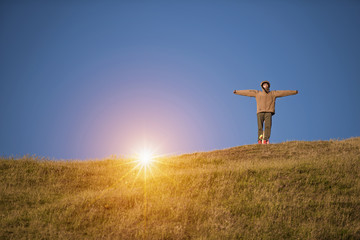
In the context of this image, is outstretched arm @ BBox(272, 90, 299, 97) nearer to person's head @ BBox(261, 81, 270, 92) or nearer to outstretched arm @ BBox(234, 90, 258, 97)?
person's head @ BBox(261, 81, 270, 92)

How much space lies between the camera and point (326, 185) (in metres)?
10.1

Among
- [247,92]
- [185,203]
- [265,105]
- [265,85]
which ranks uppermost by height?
[265,85]

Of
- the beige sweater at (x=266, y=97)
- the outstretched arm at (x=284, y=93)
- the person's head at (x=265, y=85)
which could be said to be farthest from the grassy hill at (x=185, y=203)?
the person's head at (x=265, y=85)

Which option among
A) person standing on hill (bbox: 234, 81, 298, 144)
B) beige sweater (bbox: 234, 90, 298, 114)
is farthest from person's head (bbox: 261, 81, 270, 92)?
beige sweater (bbox: 234, 90, 298, 114)

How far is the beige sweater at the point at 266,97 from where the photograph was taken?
64.3 ft

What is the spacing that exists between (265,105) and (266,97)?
0.58 metres

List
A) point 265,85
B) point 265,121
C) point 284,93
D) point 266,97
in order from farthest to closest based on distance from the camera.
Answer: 1. point 265,85
2. point 284,93
3. point 266,97
4. point 265,121

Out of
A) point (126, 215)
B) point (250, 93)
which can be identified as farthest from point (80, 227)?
point (250, 93)

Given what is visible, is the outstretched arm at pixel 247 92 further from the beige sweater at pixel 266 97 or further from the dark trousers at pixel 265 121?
the dark trousers at pixel 265 121

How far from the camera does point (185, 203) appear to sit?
26.7 ft

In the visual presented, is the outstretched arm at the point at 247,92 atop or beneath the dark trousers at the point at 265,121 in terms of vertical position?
atop

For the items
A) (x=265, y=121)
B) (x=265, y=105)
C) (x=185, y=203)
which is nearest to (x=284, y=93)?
(x=265, y=105)

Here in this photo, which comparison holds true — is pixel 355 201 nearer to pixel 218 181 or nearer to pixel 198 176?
pixel 218 181

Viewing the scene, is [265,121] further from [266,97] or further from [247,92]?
[247,92]
